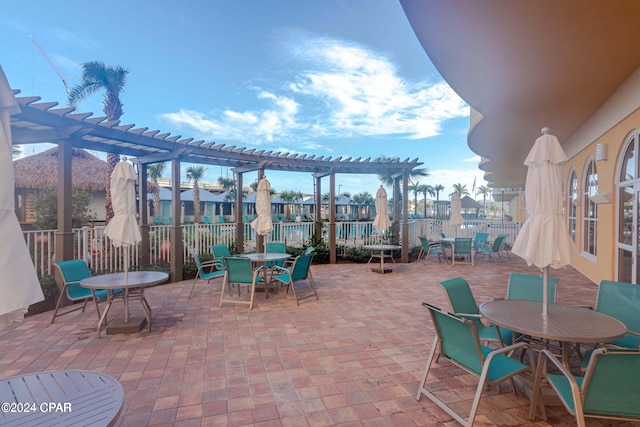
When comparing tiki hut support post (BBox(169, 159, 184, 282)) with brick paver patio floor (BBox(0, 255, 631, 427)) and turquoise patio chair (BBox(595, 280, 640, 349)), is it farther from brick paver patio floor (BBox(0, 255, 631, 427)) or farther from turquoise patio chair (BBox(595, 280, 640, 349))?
turquoise patio chair (BBox(595, 280, 640, 349))

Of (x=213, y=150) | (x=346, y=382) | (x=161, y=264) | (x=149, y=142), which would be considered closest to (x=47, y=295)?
(x=161, y=264)

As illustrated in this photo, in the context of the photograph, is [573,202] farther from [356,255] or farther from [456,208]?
[356,255]

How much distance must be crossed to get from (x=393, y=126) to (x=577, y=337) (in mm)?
21847

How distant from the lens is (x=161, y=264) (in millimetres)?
7508

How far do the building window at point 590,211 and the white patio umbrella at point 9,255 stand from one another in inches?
335

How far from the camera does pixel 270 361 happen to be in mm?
3141

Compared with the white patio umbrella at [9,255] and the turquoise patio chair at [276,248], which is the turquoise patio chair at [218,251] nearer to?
the turquoise patio chair at [276,248]

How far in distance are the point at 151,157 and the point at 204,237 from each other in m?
2.31

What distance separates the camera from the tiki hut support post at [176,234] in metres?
7.11

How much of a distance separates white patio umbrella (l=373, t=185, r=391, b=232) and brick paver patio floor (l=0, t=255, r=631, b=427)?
11.2 feet

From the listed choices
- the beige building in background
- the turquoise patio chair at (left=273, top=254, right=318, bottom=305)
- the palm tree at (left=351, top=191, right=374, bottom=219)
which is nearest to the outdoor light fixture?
the beige building in background

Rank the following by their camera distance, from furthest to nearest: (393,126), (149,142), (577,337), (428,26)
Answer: (393,126), (149,142), (428,26), (577,337)

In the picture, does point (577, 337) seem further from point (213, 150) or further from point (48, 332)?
point (213, 150)

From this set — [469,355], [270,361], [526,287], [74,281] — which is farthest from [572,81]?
[74,281]
